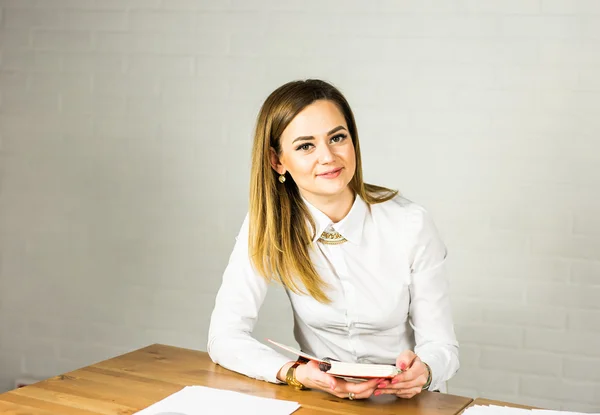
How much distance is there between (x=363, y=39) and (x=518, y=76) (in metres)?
0.69

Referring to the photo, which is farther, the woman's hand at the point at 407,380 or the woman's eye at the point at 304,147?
the woman's eye at the point at 304,147

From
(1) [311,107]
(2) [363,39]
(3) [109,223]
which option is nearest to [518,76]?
(2) [363,39]

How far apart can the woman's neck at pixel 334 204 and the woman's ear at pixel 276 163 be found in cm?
11

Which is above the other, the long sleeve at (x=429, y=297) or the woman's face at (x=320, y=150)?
the woman's face at (x=320, y=150)

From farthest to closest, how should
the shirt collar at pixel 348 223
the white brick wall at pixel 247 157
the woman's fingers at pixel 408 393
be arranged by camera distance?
the white brick wall at pixel 247 157
the shirt collar at pixel 348 223
the woman's fingers at pixel 408 393

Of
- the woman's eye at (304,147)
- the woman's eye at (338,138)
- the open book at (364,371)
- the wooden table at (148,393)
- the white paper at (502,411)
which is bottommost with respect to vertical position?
the wooden table at (148,393)

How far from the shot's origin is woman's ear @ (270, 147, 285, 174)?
2.35 metres

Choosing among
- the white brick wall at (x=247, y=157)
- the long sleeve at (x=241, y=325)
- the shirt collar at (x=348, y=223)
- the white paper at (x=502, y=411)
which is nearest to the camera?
the white paper at (x=502, y=411)

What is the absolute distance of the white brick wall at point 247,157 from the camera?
3264mm

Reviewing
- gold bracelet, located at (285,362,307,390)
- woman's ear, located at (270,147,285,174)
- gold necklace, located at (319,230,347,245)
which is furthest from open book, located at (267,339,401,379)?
woman's ear, located at (270,147,285,174)

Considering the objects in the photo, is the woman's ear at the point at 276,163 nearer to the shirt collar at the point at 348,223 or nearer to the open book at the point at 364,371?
the shirt collar at the point at 348,223

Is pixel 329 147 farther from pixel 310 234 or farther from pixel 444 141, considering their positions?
pixel 444 141

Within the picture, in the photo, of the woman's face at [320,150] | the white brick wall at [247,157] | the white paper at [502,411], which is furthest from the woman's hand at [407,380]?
the white brick wall at [247,157]

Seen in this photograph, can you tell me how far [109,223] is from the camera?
4.00 m
